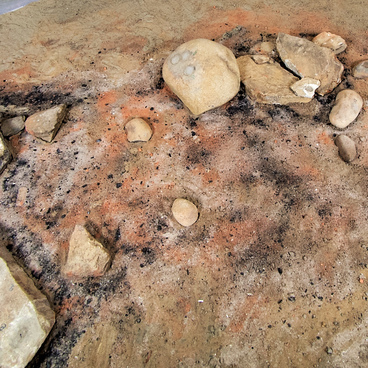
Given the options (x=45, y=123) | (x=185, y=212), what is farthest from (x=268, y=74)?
(x=45, y=123)

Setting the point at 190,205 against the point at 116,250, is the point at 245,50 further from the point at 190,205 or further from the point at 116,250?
the point at 116,250

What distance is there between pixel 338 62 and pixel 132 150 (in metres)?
3.48

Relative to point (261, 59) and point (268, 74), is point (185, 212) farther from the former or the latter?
point (261, 59)

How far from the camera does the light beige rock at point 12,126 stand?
4.32 m

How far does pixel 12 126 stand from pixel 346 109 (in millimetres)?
4802

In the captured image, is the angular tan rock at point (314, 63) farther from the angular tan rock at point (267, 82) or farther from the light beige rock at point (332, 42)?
the light beige rock at point (332, 42)

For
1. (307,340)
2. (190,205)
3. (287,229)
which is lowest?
(307,340)

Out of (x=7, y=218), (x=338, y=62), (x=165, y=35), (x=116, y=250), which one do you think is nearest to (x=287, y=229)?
(x=116, y=250)

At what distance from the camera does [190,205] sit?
3600 mm

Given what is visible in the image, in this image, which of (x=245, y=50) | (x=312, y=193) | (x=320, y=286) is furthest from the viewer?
(x=245, y=50)

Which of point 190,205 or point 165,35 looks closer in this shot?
point 190,205

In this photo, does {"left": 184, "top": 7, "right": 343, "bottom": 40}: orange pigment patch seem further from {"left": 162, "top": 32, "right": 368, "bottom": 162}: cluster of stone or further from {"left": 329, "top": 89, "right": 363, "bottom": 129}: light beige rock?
{"left": 329, "top": 89, "right": 363, "bottom": 129}: light beige rock

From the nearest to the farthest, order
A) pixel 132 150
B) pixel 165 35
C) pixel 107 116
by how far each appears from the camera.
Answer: pixel 132 150
pixel 107 116
pixel 165 35

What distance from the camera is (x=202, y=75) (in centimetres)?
407
